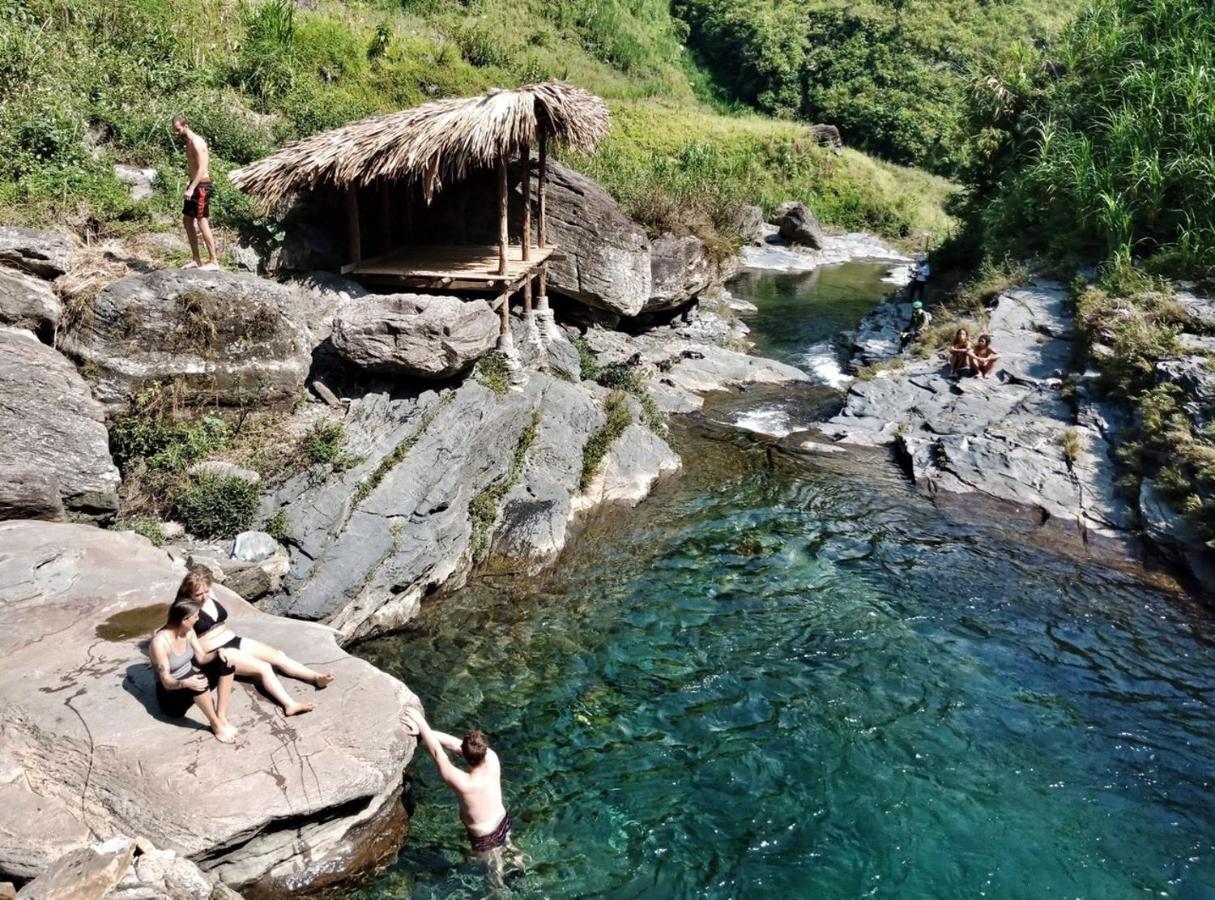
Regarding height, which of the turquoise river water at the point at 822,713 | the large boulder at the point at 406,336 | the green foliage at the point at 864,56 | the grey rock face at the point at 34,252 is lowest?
the turquoise river water at the point at 822,713

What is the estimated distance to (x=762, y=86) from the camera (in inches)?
2108

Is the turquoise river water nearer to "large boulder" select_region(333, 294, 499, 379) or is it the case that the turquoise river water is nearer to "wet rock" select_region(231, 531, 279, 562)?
"wet rock" select_region(231, 531, 279, 562)

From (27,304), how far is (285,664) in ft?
18.1

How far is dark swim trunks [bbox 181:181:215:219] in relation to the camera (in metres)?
10.8

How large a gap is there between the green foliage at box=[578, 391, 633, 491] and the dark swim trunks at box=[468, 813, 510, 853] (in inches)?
242

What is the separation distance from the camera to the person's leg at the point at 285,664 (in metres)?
6.79

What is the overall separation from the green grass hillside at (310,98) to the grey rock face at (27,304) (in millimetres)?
2830

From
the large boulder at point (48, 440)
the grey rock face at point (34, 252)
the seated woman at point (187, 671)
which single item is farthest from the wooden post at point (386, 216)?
the seated woman at point (187, 671)

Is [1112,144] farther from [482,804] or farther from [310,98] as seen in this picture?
[482,804]

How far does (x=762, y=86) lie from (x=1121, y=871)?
54.1 m

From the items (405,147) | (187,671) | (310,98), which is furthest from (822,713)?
(310,98)

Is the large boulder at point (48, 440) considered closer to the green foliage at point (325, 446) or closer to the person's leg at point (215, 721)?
the green foliage at point (325, 446)

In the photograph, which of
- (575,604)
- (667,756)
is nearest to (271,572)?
(575,604)

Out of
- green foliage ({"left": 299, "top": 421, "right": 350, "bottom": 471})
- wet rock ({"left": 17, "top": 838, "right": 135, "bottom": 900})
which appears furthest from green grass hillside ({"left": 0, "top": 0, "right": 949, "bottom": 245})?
wet rock ({"left": 17, "top": 838, "right": 135, "bottom": 900})
